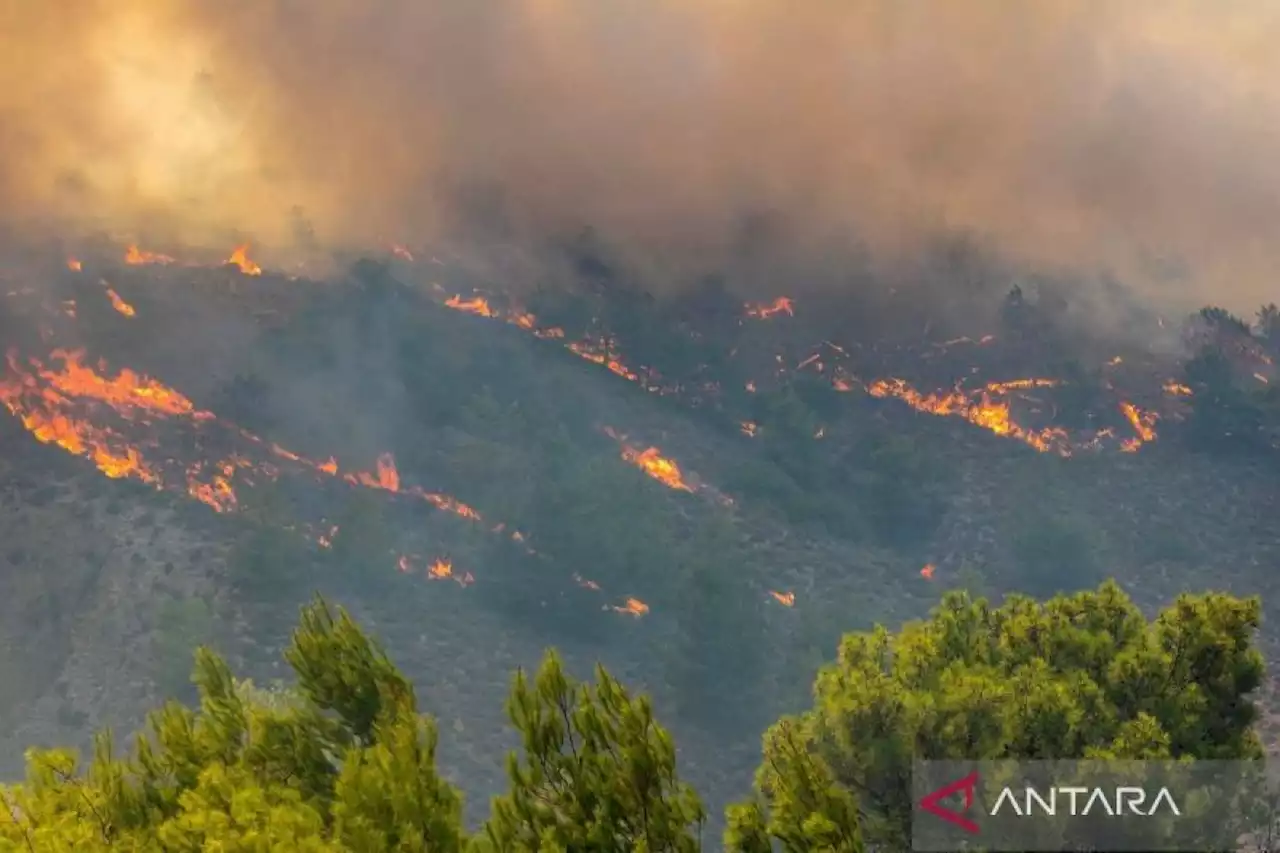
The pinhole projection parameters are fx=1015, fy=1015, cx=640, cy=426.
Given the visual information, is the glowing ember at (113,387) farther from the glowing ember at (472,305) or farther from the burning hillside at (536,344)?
the glowing ember at (472,305)

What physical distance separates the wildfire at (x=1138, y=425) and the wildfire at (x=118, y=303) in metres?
149

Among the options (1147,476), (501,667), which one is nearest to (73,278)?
(501,667)

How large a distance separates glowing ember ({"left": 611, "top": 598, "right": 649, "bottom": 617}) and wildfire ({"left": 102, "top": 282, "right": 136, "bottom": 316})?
255 feet

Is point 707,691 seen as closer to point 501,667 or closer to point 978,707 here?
point 501,667

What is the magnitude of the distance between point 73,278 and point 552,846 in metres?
147

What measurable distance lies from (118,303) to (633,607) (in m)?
81.3

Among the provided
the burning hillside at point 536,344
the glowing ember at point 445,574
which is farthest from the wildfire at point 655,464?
the glowing ember at point 445,574

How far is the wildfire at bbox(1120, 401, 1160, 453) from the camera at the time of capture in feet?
537

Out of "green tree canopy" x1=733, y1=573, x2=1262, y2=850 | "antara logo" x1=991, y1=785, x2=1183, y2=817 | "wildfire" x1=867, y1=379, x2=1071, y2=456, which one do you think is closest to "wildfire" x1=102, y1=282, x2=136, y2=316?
"wildfire" x1=867, y1=379, x2=1071, y2=456

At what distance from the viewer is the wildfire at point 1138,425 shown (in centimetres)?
16375

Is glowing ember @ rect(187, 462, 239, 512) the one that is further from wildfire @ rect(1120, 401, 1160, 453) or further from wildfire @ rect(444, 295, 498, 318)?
wildfire @ rect(1120, 401, 1160, 453)

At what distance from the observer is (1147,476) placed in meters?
157

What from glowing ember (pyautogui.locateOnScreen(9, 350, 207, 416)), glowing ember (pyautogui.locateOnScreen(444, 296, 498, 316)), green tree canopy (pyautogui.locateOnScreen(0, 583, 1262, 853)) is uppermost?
glowing ember (pyautogui.locateOnScreen(444, 296, 498, 316))

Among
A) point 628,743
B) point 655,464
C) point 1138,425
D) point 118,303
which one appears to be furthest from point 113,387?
point 1138,425
